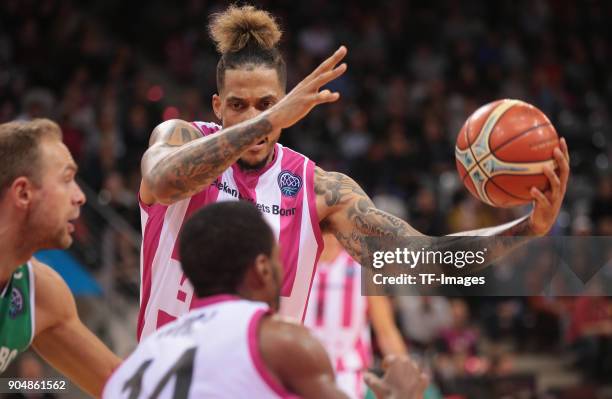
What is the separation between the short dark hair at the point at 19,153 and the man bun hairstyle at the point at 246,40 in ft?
3.79

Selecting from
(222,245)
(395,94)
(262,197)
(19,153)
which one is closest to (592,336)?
(395,94)

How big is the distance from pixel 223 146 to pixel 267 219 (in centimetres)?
53

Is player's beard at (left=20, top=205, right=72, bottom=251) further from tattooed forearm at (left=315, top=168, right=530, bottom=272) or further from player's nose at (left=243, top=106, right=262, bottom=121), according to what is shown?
tattooed forearm at (left=315, top=168, right=530, bottom=272)

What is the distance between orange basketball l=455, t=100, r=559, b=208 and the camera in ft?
13.8

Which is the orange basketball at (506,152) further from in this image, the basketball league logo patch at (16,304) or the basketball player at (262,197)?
the basketball league logo patch at (16,304)

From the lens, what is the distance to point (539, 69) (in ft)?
50.3

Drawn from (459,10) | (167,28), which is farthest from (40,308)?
(459,10)

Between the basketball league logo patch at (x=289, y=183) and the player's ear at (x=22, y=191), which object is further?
the basketball league logo patch at (x=289, y=183)

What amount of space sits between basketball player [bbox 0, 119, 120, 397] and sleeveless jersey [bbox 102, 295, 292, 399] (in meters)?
0.84

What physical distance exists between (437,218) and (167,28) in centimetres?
560

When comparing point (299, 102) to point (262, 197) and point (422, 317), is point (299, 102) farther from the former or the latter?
point (422, 317)

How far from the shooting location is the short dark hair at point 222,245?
281 centimetres

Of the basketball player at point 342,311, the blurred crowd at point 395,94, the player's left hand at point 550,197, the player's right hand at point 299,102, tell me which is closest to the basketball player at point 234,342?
the player's right hand at point 299,102

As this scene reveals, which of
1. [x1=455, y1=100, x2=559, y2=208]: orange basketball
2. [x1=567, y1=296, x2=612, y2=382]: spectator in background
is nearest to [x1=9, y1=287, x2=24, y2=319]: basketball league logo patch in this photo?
[x1=455, y1=100, x2=559, y2=208]: orange basketball
